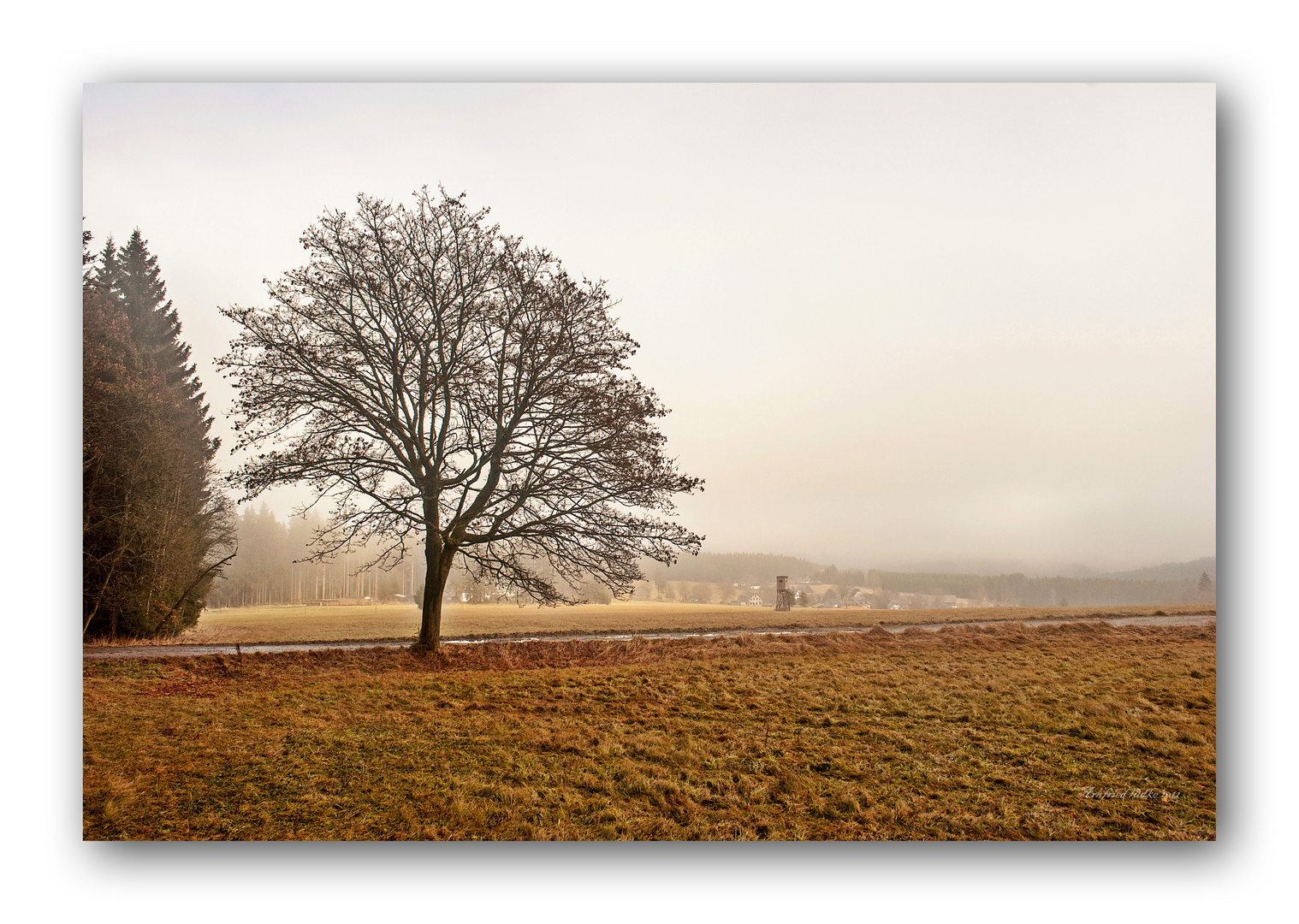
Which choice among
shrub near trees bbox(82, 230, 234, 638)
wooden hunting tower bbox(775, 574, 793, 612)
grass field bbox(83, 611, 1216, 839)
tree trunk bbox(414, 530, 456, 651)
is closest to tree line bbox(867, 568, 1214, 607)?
grass field bbox(83, 611, 1216, 839)

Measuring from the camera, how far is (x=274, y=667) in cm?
515

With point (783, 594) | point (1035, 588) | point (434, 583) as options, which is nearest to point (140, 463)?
point (434, 583)

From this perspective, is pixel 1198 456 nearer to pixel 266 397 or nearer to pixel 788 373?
pixel 788 373

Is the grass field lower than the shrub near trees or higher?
lower

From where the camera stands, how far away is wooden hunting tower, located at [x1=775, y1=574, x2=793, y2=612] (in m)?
5.14

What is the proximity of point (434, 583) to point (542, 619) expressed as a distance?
918 mm

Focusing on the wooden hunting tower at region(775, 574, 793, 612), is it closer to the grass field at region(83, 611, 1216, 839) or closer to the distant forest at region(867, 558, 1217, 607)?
the grass field at region(83, 611, 1216, 839)

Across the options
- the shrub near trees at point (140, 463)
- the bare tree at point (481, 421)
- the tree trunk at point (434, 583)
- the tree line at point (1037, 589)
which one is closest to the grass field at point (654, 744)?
the tree trunk at point (434, 583)

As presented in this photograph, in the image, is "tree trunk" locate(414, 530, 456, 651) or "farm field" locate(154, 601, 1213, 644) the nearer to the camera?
"farm field" locate(154, 601, 1213, 644)

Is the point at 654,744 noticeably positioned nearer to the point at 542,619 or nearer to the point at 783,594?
the point at 542,619

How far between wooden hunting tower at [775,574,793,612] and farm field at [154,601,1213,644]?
0.06m

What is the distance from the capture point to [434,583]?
16.7 ft

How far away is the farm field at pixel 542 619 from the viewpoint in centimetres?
495
